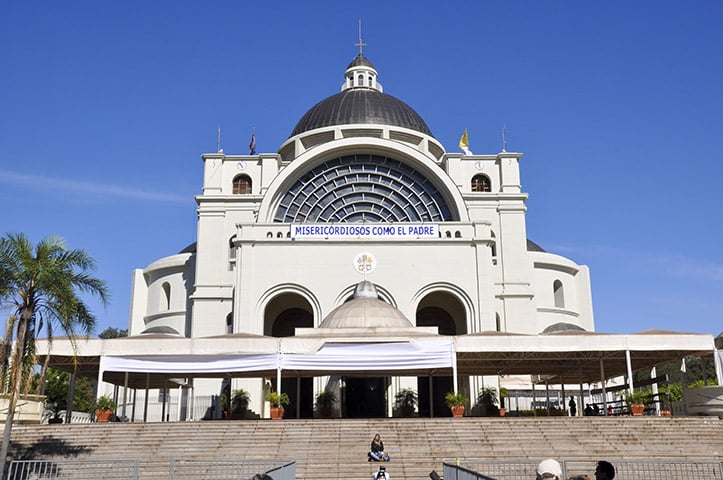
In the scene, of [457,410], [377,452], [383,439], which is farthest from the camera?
[457,410]

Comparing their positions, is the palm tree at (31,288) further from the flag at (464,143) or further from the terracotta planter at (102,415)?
the flag at (464,143)

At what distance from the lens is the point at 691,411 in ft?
83.0

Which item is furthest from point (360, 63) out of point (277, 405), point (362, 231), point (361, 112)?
point (277, 405)

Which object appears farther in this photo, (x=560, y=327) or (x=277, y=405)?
(x=560, y=327)

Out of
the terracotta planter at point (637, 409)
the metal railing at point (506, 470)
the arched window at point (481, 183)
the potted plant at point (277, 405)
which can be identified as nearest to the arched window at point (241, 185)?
the arched window at point (481, 183)

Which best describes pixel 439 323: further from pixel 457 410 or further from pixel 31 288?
pixel 31 288

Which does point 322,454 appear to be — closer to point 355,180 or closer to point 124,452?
point 124,452

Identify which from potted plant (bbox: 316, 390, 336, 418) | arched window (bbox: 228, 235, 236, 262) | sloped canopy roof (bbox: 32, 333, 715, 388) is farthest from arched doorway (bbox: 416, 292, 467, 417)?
arched window (bbox: 228, 235, 236, 262)

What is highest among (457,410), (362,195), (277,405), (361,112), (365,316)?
(361,112)

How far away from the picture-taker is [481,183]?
41.9 meters

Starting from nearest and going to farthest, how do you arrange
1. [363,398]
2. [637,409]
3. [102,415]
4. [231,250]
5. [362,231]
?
1. [637,409]
2. [102,415]
3. [363,398]
4. [362,231]
5. [231,250]

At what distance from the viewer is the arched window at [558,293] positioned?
147ft

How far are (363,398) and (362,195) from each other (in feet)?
38.2

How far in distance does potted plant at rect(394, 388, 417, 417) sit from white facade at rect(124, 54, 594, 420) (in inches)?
174
